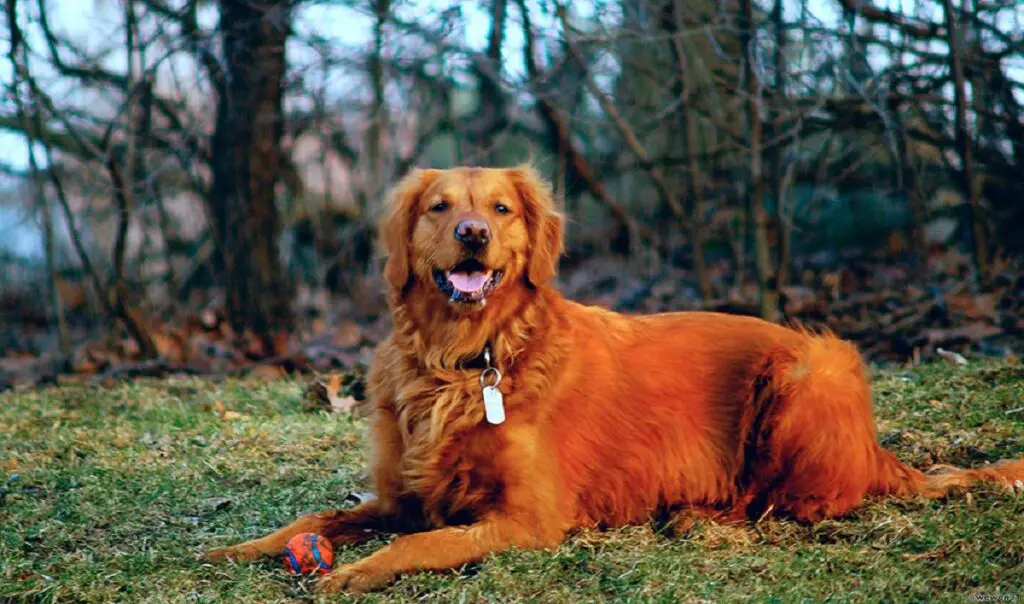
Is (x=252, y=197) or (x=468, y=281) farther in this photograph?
(x=252, y=197)

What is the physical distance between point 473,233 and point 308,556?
1.21 metres

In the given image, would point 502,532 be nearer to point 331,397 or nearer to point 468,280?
point 468,280

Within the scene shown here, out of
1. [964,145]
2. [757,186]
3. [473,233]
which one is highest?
[964,145]

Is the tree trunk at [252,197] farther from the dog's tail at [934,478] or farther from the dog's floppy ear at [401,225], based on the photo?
the dog's tail at [934,478]

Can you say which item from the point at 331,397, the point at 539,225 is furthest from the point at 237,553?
the point at 331,397

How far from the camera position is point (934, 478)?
4031 mm

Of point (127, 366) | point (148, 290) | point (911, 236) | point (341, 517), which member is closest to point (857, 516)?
point (341, 517)

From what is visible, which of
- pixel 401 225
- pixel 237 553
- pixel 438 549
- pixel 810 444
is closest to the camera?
pixel 438 549

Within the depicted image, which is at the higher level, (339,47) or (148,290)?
(339,47)

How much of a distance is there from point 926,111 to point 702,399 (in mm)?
4808

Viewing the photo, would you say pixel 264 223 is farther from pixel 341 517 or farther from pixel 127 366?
pixel 341 517

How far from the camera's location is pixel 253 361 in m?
7.89

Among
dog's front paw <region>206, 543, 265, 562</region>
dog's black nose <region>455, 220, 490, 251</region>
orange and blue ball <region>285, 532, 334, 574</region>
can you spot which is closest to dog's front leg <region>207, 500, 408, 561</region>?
dog's front paw <region>206, 543, 265, 562</region>

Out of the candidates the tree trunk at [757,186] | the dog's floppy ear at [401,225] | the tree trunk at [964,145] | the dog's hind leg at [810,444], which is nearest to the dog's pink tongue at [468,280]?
the dog's floppy ear at [401,225]
